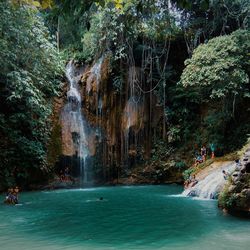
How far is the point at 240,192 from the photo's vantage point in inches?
378

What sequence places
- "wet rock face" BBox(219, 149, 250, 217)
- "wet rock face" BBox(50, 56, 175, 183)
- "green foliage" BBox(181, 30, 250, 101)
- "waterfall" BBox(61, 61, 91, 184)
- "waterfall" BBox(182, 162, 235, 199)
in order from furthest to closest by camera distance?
"wet rock face" BBox(50, 56, 175, 183) < "waterfall" BBox(61, 61, 91, 184) < "green foliage" BBox(181, 30, 250, 101) < "waterfall" BBox(182, 162, 235, 199) < "wet rock face" BBox(219, 149, 250, 217)

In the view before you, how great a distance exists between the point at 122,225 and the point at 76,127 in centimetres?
1233

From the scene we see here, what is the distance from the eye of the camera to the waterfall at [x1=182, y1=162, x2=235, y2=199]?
42.7ft

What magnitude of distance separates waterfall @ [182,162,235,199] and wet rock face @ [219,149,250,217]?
257 centimetres

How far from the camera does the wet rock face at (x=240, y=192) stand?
9438 millimetres

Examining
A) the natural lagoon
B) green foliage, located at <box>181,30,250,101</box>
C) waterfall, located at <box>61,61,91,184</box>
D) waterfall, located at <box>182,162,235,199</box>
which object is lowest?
the natural lagoon

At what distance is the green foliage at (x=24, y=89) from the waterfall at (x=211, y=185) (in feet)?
24.2

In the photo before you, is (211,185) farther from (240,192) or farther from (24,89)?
(24,89)

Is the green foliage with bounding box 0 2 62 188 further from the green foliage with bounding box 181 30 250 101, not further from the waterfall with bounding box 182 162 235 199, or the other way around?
the waterfall with bounding box 182 162 235 199

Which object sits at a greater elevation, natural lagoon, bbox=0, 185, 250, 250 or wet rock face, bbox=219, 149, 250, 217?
wet rock face, bbox=219, 149, 250, 217

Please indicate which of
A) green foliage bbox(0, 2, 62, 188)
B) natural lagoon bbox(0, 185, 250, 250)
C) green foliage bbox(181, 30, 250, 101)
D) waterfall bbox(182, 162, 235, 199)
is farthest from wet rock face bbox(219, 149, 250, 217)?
green foliage bbox(0, 2, 62, 188)

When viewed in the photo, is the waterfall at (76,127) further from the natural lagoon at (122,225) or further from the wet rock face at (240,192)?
the wet rock face at (240,192)

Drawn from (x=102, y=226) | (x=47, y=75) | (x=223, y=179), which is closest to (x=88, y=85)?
(x=47, y=75)

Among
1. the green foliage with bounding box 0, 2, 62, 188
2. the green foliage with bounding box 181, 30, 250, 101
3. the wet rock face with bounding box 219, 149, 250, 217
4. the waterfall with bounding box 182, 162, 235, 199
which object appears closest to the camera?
the wet rock face with bounding box 219, 149, 250, 217
